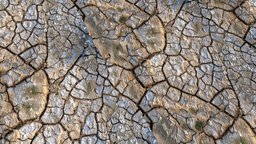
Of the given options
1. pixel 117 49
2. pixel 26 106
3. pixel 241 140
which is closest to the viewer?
pixel 241 140

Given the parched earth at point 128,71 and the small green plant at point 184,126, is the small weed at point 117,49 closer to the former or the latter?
the parched earth at point 128,71

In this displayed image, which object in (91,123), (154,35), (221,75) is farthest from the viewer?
(154,35)

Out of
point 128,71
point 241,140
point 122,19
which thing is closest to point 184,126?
point 241,140

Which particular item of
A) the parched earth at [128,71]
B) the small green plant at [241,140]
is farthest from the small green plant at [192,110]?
the small green plant at [241,140]

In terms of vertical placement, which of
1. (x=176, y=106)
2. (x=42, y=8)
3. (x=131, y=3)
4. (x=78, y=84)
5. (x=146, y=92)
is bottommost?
(x=176, y=106)

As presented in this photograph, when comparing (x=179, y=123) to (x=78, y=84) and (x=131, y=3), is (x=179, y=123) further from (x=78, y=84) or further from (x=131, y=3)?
(x=131, y=3)

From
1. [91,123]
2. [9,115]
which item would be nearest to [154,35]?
[91,123]

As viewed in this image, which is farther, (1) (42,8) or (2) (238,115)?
(1) (42,8)

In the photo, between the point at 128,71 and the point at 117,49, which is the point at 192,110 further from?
the point at 117,49
